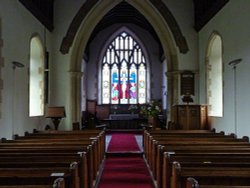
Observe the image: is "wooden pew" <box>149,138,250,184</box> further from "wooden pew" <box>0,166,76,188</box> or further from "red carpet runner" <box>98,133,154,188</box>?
"wooden pew" <box>0,166,76,188</box>

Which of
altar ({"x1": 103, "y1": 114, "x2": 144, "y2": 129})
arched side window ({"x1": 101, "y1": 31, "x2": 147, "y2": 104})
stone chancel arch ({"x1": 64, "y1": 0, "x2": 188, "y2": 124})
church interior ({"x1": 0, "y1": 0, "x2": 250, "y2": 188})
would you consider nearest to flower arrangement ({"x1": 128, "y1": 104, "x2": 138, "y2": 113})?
church interior ({"x1": 0, "y1": 0, "x2": 250, "y2": 188})

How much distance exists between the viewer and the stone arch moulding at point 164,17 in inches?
444

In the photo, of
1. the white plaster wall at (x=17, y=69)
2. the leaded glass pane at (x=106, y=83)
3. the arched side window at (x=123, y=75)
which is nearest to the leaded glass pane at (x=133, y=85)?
the arched side window at (x=123, y=75)

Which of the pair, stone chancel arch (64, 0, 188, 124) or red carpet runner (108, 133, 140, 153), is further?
stone chancel arch (64, 0, 188, 124)

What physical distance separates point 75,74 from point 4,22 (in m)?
4.32

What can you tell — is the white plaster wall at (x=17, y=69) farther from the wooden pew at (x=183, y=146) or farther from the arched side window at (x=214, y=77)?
the arched side window at (x=214, y=77)

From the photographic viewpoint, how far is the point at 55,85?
448 inches

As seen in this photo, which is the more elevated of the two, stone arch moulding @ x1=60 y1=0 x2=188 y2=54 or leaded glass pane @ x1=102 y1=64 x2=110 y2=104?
stone arch moulding @ x1=60 y1=0 x2=188 y2=54

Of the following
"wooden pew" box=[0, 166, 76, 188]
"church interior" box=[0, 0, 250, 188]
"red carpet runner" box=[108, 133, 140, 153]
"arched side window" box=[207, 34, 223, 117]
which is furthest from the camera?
"arched side window" box=[207, 34, 223, 117]

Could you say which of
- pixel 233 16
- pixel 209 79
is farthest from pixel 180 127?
pixel 233 16

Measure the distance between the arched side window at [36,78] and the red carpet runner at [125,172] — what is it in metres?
2.42

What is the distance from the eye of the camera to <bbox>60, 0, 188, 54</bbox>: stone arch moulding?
11.3 metres

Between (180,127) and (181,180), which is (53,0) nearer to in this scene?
(180,127)

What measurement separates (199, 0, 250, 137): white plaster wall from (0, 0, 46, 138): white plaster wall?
4.40m
